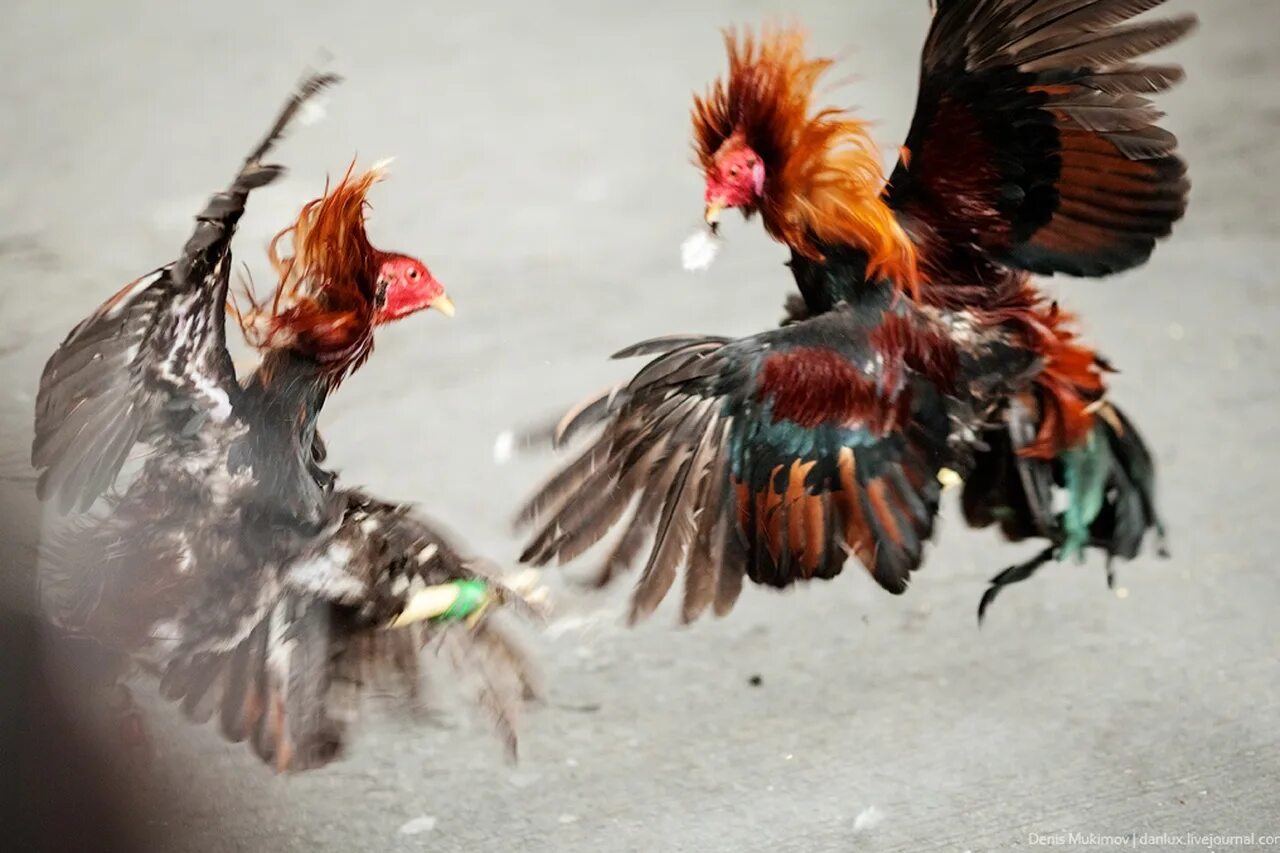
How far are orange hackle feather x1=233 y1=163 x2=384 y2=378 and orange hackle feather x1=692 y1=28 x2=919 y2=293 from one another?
0.29 metres

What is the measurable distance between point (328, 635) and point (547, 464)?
1.47 feet

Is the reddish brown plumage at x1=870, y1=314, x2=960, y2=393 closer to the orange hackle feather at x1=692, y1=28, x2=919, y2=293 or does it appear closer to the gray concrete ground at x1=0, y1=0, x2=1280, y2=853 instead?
the orange hackle feather at x1=692, y1=28, x2=919, y2=293

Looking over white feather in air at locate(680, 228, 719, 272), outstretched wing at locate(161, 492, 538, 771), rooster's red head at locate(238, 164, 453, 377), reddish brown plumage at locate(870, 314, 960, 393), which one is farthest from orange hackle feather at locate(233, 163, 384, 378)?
reddish brown plumage at locate(870, 314, 960, 393)

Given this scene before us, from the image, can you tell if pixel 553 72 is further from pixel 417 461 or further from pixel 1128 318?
pixel 1128 318

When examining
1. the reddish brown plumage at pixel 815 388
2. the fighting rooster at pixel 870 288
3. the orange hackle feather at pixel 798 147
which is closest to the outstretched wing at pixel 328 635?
the fighting rooster at pixel 870 288

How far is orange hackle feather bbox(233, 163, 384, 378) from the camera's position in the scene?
82cm

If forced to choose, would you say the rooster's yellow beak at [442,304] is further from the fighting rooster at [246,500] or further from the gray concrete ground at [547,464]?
the gray concrete ground at [547,464]

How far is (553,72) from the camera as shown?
1.47 meters

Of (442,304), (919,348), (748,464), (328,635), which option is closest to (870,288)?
(919,348)

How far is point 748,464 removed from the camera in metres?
0.99

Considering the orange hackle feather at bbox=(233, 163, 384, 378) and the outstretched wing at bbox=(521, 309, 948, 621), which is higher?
the orange hackle feather at bbox=(233, 163, 384, 378)

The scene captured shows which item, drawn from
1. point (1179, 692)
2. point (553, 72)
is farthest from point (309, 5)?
point (1179, 692)

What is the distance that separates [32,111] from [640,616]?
72cm

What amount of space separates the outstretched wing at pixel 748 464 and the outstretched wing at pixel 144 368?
29cm
